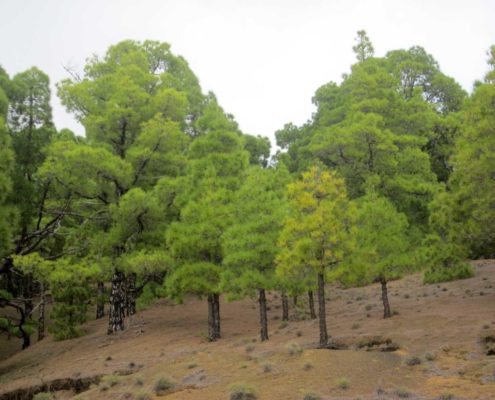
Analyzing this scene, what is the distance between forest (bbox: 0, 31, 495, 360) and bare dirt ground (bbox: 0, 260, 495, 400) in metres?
1.20

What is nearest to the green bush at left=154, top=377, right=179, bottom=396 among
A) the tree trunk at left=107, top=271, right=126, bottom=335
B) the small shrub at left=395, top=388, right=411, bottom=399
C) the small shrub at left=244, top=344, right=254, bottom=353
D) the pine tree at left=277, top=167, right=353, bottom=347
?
the small shrub at left=244, top=344, right=254, bottom=353

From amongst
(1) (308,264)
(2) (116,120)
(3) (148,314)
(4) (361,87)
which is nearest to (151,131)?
(2) (116,120)

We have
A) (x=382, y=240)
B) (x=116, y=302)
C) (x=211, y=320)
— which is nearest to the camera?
(x=382, y=240)

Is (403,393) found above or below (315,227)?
below

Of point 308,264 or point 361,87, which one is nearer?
point 308,264

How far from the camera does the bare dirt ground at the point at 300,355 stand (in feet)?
35.8

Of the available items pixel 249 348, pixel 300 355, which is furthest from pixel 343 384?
pixel 249 348

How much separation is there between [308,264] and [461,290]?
35.0 feet

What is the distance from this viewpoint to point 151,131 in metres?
21.0

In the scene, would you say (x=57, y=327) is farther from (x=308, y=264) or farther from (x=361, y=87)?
(x=361, y=87)

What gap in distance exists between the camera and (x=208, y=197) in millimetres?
18531

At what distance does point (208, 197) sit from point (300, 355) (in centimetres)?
761

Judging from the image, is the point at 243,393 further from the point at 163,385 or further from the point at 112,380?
the point at 112,380

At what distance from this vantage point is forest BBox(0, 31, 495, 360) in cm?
1653
